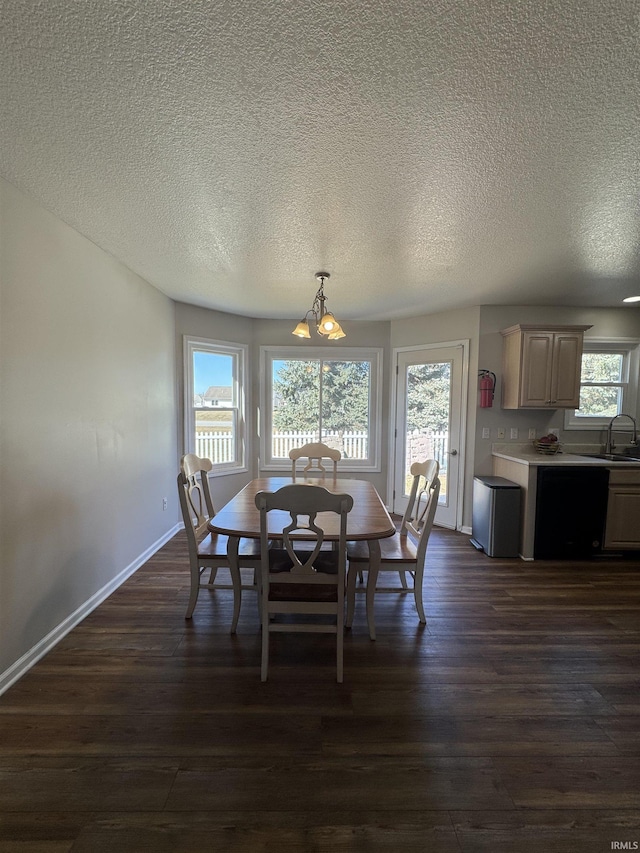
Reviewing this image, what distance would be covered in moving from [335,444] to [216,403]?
1.61 meters

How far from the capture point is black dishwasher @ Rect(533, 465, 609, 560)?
3400mm

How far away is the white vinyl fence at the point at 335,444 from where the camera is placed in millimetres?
4395

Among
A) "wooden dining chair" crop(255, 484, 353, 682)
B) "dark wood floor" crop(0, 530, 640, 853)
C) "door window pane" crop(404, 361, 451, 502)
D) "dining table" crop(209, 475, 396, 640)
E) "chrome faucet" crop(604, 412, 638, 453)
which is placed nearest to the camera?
"dark wood floor" crop(0, 530, 640, 853)

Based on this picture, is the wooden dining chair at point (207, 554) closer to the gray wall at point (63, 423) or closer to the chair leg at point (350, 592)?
the chair leg at point (350, 592)

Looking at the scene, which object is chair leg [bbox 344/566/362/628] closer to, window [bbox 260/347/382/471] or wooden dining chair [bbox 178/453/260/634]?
wooden dining chair [bbox 178/453/260/634]

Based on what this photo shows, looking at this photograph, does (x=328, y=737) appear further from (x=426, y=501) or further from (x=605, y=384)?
(x=605, y=384)

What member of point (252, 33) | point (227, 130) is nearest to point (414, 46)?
point (252, 33)

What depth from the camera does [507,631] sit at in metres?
2.35

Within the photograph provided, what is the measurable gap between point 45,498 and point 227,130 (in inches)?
81.8

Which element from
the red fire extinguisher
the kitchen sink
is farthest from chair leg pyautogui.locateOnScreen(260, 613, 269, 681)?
the kitchen sink

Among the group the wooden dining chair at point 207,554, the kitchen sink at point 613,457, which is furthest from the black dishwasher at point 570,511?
the wooden dining chair at point 207,554

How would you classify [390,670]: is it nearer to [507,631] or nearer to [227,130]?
[507,631]

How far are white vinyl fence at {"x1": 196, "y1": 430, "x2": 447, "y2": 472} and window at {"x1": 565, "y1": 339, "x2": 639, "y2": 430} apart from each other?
55.8 inches

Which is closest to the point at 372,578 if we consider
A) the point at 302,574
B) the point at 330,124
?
the point at 302,574
